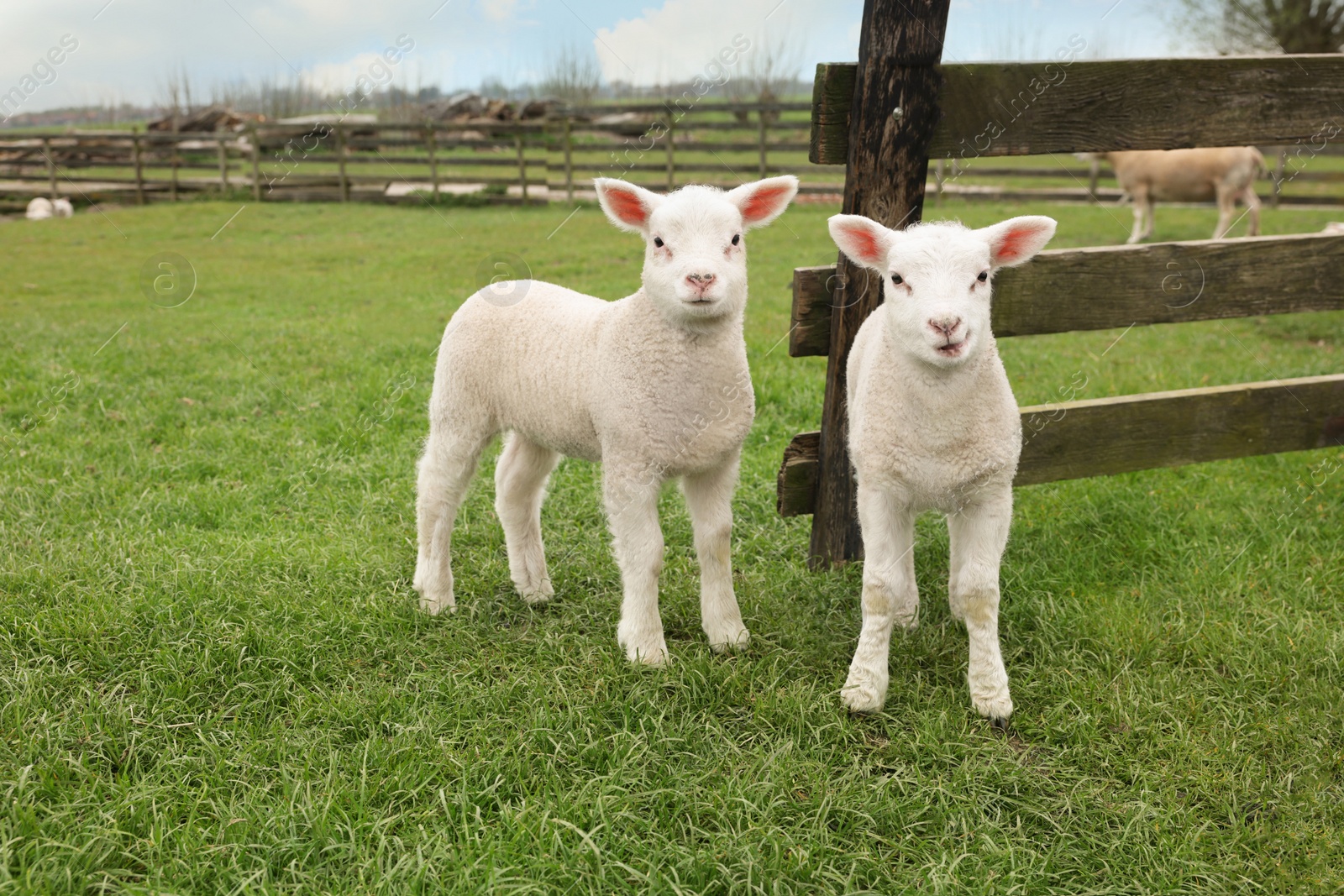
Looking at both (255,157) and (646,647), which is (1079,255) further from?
(255,157)

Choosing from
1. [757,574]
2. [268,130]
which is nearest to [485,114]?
[268,130]

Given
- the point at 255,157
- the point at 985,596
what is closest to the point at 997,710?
the point at 985,596

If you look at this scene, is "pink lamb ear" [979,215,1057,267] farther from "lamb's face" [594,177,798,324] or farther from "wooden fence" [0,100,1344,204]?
"wooden fence" [0,100,1344,204]

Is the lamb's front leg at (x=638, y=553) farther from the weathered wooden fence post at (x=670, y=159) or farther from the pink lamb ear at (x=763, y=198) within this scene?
the weathered wooden fence post at (x=670, y=159)

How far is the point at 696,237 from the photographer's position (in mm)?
3482

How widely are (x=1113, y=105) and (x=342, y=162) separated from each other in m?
21.1

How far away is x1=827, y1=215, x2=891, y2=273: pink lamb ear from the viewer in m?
3.34

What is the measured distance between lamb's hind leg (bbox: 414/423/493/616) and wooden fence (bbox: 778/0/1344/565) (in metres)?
1.49

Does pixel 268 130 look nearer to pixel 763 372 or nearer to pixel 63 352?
pixel 63 352

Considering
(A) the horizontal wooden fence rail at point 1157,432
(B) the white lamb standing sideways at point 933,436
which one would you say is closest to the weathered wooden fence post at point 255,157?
(A) the horizontal wooden fence rail at point 1157,432

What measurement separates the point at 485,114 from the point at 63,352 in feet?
84.2

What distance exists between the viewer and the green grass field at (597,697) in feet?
9.12

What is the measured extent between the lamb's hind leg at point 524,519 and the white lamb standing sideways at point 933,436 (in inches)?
62.6

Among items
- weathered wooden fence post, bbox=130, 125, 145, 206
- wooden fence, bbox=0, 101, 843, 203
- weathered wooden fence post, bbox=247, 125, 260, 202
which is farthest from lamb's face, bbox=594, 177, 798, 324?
weathered wooden fence post, bbox=130, 125, 145, 206
